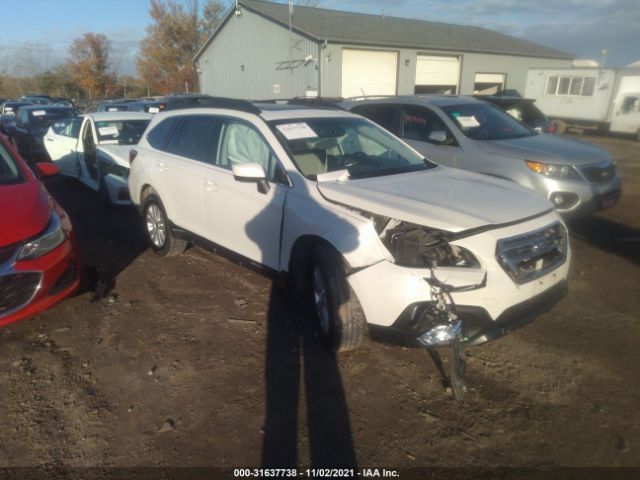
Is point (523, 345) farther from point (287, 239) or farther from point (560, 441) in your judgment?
point (287, 239)

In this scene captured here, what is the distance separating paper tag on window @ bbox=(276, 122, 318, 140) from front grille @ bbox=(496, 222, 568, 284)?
6.35ft

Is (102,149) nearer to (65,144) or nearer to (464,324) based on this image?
(65,144)

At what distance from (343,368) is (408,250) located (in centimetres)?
102

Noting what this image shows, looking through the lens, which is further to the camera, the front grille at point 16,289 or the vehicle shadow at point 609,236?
the vehicle shadow at point 609,236

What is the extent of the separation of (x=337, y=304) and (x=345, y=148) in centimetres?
171

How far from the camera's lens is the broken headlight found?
290 cm

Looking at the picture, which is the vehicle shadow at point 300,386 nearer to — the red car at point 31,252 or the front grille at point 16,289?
the red car at point 31,252

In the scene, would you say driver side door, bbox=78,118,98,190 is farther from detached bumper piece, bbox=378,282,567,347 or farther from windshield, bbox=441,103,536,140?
detached bumper piece, bbox=378,282,567,347

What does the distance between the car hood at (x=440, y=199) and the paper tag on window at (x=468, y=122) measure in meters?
2.82

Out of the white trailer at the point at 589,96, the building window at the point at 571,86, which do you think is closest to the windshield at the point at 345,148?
the white trailer at the point at 589,96

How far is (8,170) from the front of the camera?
413 cm

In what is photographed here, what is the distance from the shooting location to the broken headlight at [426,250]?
290cm

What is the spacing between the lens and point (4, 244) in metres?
3.23

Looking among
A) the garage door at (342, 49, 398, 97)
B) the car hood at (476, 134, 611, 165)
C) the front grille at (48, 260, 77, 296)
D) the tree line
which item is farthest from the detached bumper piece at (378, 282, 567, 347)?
the tree line
